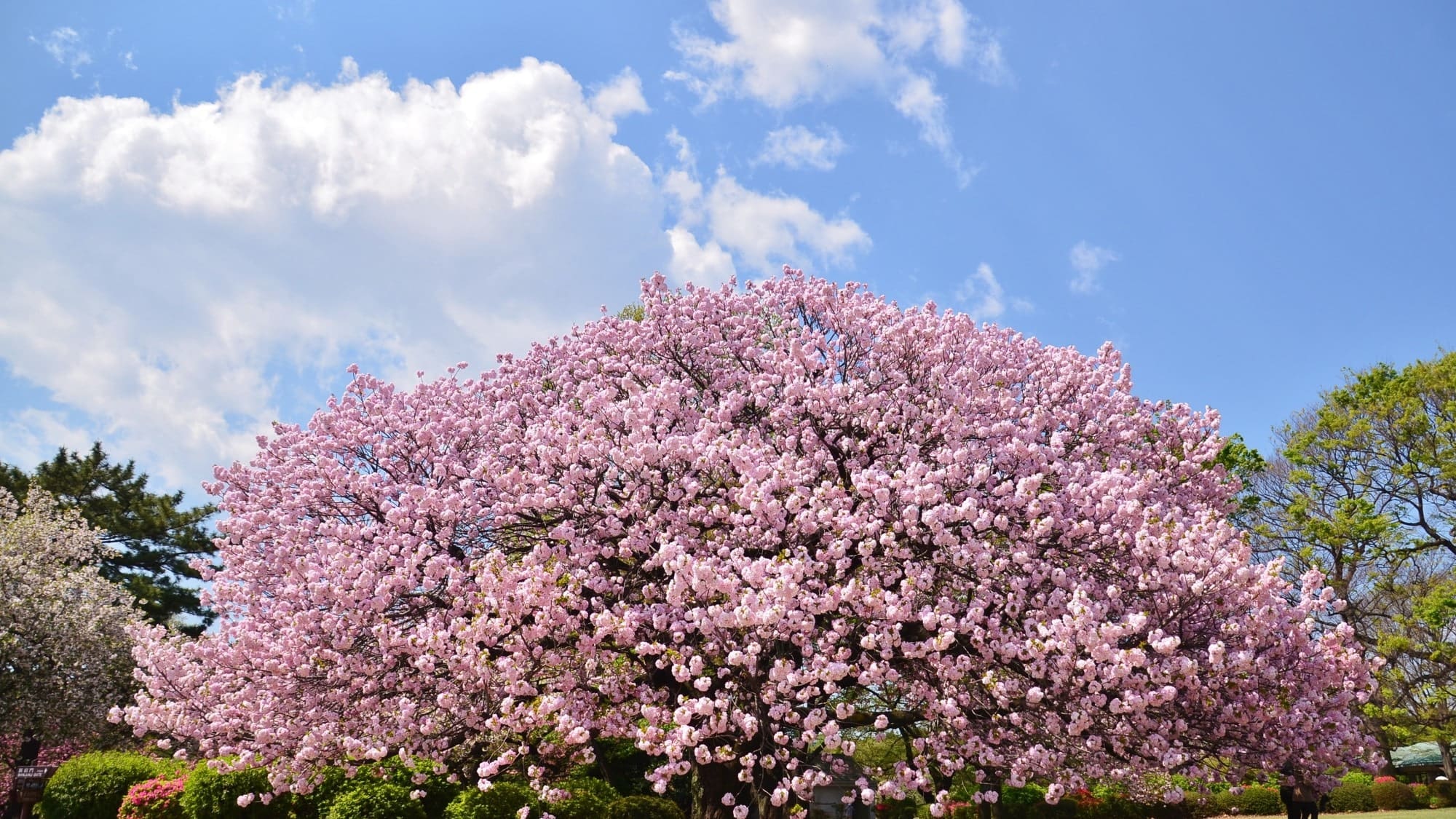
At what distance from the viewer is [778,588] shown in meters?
10.4

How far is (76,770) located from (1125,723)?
23203mm

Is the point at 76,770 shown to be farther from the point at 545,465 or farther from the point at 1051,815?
the point at 1051,815

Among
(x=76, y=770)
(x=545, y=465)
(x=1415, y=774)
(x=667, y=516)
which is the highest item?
(x=545, y=465)

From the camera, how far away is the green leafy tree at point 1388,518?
31.3 metres

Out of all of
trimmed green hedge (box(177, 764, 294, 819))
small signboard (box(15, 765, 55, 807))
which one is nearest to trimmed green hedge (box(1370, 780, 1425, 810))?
trimmed green hedge (box(177, 764, 294, 819))

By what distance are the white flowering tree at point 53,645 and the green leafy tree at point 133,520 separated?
10.7 meters

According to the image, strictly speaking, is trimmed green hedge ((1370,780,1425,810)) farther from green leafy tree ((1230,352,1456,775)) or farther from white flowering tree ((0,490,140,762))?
white flowering tree ((0,490,140,762))

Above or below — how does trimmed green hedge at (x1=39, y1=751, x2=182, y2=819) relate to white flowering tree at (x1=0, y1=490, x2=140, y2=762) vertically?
below

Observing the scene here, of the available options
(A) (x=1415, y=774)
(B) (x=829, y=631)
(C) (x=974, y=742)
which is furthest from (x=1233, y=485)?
(A) (x=1415, y=774)

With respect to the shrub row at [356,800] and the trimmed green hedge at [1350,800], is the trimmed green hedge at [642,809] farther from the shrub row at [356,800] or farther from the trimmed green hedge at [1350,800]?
the trimmed green hedge at [1350,800]

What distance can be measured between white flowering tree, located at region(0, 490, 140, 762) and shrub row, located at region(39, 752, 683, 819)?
9.50 meters

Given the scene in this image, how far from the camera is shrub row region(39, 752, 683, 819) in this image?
14.5 m

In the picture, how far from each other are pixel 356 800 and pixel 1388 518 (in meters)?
33.3

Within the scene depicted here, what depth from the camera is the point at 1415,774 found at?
46.3 metres
